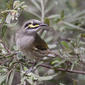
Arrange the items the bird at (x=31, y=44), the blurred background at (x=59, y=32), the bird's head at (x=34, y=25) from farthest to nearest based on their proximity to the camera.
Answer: the bird at (x=31, y=44), the bird's head at (x=34, y=25), the blurred background at (x=59, y=32)

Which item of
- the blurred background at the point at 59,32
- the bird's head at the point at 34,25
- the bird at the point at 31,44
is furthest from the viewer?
the bird at the point at 31,44

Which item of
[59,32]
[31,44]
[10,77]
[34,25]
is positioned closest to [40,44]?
[31,44]

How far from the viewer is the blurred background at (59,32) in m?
2.89

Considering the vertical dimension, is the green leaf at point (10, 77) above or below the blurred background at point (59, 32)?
below

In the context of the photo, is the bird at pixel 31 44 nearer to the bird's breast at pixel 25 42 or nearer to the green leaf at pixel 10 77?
the bird's breast at pixel 25 42

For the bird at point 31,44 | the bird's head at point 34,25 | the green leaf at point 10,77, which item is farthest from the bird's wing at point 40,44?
the green leaf at point 10,77

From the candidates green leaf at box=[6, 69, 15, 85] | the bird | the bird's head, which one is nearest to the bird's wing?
the bird

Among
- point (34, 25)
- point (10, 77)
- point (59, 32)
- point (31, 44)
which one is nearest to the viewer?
point (10, 77)

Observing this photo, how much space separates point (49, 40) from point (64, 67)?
60 centimetres

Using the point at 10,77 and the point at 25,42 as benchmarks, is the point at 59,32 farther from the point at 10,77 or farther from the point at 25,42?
the point at 10,77

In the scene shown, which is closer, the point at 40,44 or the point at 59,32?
the point at 40,44

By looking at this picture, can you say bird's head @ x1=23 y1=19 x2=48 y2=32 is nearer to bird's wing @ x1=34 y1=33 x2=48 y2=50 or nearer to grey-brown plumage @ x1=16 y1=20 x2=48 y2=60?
grey-brown plumage @ x1=16 y1=20 x2=48 y2=60

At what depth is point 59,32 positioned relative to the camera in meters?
4.44

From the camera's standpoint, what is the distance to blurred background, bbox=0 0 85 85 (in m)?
2.89
